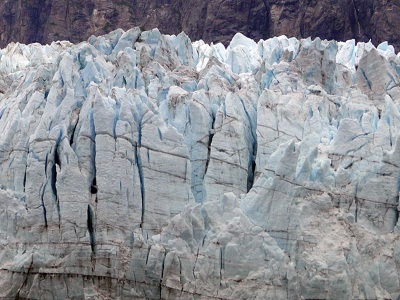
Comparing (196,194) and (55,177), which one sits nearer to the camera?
(196,194)

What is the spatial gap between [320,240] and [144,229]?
432cm

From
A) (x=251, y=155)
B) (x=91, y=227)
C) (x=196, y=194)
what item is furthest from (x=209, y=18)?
(x=91, y=227)

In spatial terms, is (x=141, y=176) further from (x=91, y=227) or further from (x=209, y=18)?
(x=209, y=18)

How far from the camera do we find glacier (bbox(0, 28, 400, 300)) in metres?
16.4

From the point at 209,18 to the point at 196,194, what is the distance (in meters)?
24.3

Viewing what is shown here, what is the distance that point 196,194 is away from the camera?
1780 cm

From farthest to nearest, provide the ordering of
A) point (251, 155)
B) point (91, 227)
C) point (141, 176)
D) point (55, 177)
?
point (251, 155)
point (55, 177)
point (141, 176)
point (91, 227)

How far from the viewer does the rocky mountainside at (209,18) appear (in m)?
37.5

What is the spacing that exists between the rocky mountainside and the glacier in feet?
61.4

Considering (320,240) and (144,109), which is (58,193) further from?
(320,240)

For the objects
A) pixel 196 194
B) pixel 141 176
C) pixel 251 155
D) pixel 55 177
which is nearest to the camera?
pixel 141 176

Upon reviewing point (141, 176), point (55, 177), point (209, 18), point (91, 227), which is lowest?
point (91, 227)

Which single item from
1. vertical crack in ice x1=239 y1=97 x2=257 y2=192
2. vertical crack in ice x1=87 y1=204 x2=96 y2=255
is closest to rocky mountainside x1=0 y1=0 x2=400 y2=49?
vertical crack in ice x1=239 y1=97 x2=257 y2=192

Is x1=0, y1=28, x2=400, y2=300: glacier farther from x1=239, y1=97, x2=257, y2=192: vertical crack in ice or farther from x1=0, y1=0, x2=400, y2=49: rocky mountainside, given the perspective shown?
x1=0, y1=0, x2=400, y2=49: rocky mountainside
